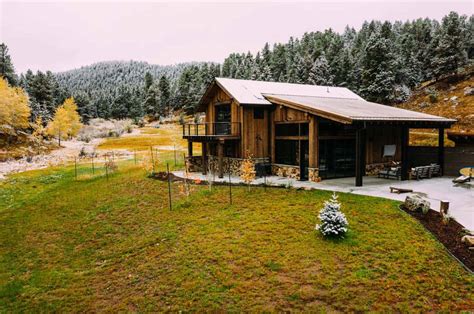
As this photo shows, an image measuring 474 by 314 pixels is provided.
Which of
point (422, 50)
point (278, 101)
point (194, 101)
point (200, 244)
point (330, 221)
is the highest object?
point (422, 50)

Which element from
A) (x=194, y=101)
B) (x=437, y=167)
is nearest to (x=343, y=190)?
(x=437, y=167)

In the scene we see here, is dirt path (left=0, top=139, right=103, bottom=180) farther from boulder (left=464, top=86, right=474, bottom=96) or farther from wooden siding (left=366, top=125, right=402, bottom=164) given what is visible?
boulder (left=464, top=86, right=474, bottom=96)

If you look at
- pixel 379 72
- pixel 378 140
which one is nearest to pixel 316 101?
pixel 378 140

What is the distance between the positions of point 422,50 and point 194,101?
1863 inches

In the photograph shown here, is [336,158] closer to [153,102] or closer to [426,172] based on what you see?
[426,172]

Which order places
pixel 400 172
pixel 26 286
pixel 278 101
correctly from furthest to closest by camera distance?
pixel 278 101 → pixel 400 172 → pixel 26 286

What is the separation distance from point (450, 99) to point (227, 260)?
41.1 metres

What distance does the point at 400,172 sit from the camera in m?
18.4

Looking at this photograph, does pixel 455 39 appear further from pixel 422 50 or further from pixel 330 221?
pixel 330 221

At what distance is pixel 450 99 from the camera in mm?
39531

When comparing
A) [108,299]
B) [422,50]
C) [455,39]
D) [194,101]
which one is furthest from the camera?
[194,101]

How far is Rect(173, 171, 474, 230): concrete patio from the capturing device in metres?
11.9

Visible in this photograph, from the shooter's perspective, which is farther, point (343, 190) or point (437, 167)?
point (437, 167)

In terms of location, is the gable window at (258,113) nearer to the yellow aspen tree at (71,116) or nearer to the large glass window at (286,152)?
the large glass window at (286,152)
